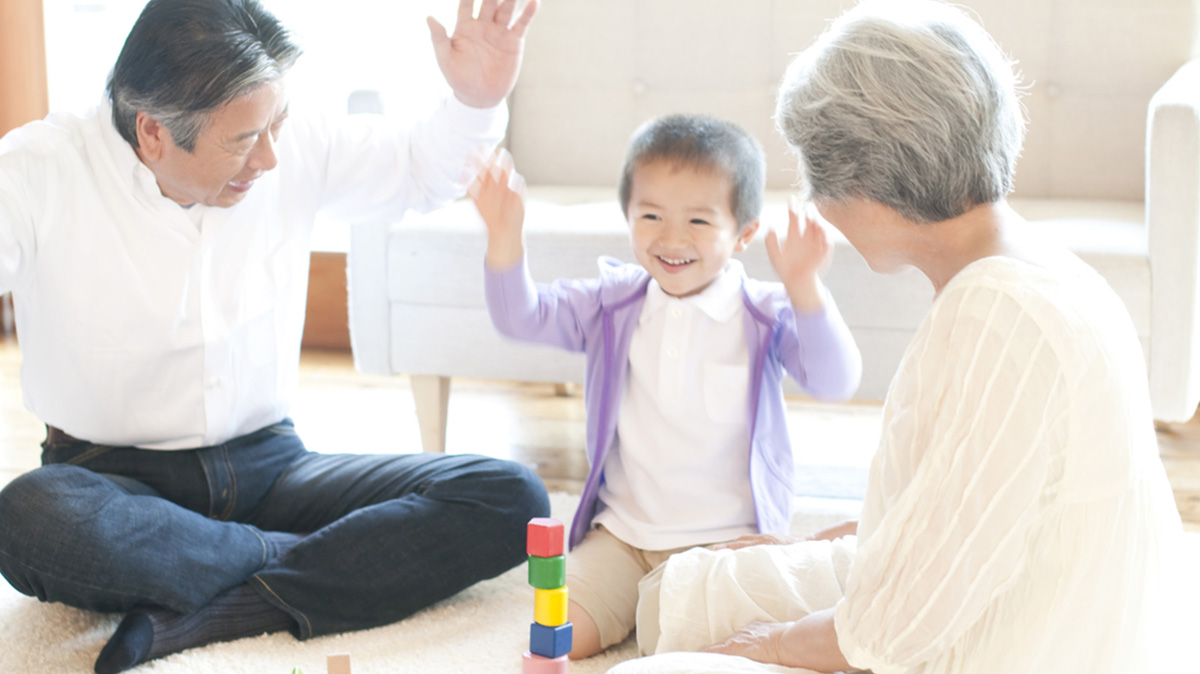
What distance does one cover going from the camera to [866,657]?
839 mm

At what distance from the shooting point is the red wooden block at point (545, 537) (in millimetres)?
933

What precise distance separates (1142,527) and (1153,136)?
0.97 m

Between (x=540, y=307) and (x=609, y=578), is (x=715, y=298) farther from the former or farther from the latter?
(x=609, y=578)

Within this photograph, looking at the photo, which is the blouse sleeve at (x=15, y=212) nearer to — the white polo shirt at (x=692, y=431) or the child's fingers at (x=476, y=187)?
the child's fingers at (x=476, y=187)

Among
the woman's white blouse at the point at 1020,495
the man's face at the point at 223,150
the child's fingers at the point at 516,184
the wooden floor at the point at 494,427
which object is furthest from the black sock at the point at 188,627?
the woman's white blouse at the point at 1020,495

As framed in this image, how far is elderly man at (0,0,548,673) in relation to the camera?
49.9 inches

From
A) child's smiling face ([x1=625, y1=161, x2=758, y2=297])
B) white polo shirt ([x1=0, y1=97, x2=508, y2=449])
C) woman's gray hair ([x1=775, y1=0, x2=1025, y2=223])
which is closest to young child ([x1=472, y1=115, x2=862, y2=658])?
child's smiling face ([x1=625, y1=161, x2=758, y2=297])

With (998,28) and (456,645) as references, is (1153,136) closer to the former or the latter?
(998,28)

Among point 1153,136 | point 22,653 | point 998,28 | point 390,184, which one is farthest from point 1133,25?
point 22,653

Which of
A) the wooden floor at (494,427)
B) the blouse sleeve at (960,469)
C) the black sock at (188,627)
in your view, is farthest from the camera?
the wooden floor at (494,427)

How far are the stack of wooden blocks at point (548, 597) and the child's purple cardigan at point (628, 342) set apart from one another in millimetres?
471

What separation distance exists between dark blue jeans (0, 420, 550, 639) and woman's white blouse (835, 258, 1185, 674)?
27.5 inches

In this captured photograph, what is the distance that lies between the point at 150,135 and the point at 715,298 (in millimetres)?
702

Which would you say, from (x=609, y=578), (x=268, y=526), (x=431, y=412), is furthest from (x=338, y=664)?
(x=431, y=412)
